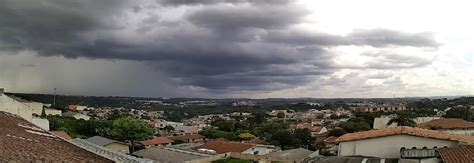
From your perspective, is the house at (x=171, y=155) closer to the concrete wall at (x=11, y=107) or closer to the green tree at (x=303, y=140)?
the concrete wall at (x=11, y=107)

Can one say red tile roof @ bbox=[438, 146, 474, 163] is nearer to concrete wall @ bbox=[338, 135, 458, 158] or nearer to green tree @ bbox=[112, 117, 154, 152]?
concrete wall @ bbox=[338, 135, 458, 158]

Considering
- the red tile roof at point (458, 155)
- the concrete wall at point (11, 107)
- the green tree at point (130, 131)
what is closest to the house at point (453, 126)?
the green tree at point (130, 131)

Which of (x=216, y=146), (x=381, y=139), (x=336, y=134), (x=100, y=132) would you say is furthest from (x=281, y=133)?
(x=381, y=139)

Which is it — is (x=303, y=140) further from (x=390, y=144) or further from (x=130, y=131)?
(x=390, y=144)

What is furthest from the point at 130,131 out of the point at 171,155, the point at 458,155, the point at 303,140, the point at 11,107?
the point at 458,155

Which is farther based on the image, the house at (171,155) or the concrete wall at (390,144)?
the house at (171,155)

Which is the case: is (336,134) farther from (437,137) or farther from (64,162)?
(64,162)
